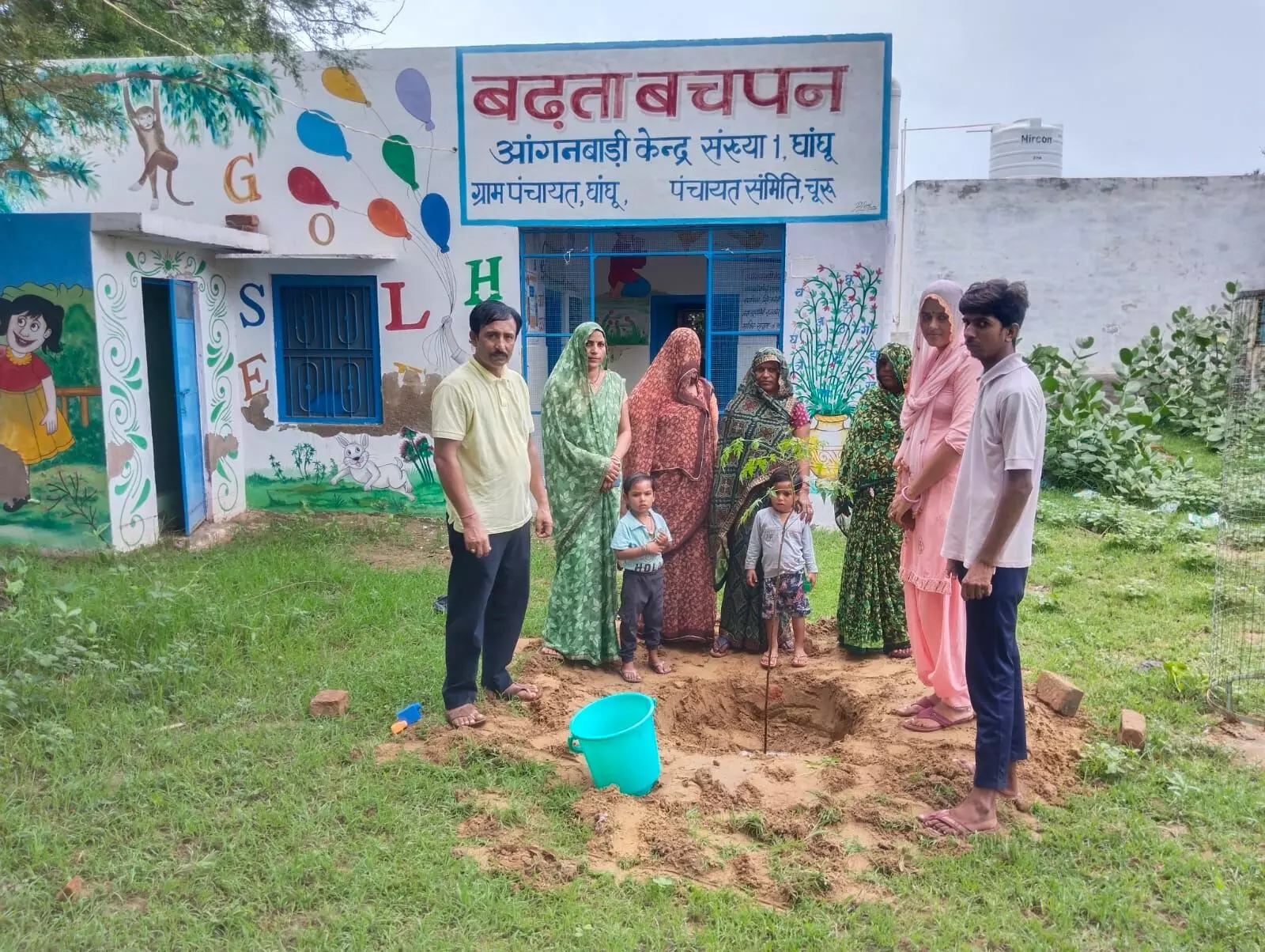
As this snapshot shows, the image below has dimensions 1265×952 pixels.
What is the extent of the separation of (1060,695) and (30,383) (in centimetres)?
724

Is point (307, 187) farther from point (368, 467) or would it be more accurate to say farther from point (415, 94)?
point (368, 467)

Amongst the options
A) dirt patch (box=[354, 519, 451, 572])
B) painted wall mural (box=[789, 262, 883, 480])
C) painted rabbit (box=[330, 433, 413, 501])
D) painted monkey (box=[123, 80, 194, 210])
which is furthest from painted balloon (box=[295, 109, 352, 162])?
painted wall mural (box=[789, 262, 883, 480])

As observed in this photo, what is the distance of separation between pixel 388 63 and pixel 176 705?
6124mm

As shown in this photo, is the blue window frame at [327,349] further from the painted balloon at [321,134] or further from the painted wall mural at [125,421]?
the painted wall mural at [125,421]

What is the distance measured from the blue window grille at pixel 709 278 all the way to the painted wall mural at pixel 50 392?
11.5 ft

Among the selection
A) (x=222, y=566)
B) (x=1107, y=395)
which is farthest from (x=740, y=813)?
(x=1107, y=395)

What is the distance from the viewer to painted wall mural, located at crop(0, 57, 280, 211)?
25.8 ft

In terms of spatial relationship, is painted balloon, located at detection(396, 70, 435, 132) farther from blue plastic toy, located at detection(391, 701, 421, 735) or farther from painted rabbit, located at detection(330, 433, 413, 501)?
blue plastic toy, located at detection(391, 701, 421, 735)

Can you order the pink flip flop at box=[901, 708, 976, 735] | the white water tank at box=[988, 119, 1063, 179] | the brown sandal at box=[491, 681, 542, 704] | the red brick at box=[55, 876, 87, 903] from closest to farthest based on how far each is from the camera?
the red brick at box=[55, 876, 87, 903], the pink flip flop at box=[901, 708, 976, 735], the brown sandal at box=[491, 681, 542, 704], the white water tank at box=[988, 119, 1063, 179]

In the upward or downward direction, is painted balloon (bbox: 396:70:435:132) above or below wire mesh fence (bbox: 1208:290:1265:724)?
above

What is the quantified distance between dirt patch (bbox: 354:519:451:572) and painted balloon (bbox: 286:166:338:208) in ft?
9.85

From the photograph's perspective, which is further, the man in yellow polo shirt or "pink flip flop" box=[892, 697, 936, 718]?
"pink flip flop" box=[892, 697, 936, 718]

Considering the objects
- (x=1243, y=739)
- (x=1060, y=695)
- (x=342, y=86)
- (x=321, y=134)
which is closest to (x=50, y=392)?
(x=321, y=134)

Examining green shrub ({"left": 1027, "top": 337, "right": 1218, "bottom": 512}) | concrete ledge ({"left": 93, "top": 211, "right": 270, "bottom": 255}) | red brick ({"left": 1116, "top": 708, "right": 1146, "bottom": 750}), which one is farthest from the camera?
green shrub ({"left": 1027, "top": 337, "right": 1218, "bottom": 512})
